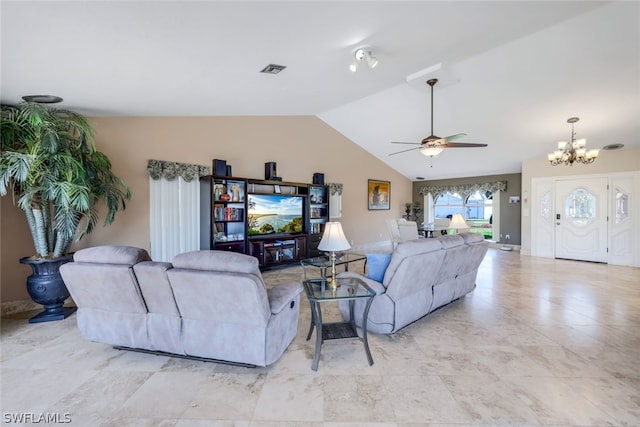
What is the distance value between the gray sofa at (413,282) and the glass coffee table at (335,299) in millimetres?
240

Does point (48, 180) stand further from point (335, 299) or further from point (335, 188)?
point (335, 188)

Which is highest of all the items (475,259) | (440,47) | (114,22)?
(440,47)

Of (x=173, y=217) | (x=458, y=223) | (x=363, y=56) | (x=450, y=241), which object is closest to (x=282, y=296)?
(x=450, y=241)

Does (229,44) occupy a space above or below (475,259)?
above

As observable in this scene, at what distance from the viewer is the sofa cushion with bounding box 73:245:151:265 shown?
2330mm

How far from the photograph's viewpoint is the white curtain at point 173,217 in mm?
4562

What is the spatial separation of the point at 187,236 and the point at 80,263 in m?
2.55

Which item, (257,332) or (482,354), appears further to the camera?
(482,354)

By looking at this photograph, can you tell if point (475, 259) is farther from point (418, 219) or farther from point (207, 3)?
point (418, 219)

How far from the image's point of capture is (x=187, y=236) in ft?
16.2

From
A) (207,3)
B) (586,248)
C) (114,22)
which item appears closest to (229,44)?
(207,3)

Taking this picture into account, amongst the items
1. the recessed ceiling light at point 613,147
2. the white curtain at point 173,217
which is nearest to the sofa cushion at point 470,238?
the white curtain at point 173,217

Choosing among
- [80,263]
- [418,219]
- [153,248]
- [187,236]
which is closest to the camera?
[80,263]

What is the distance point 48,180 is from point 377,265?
3621 mm
